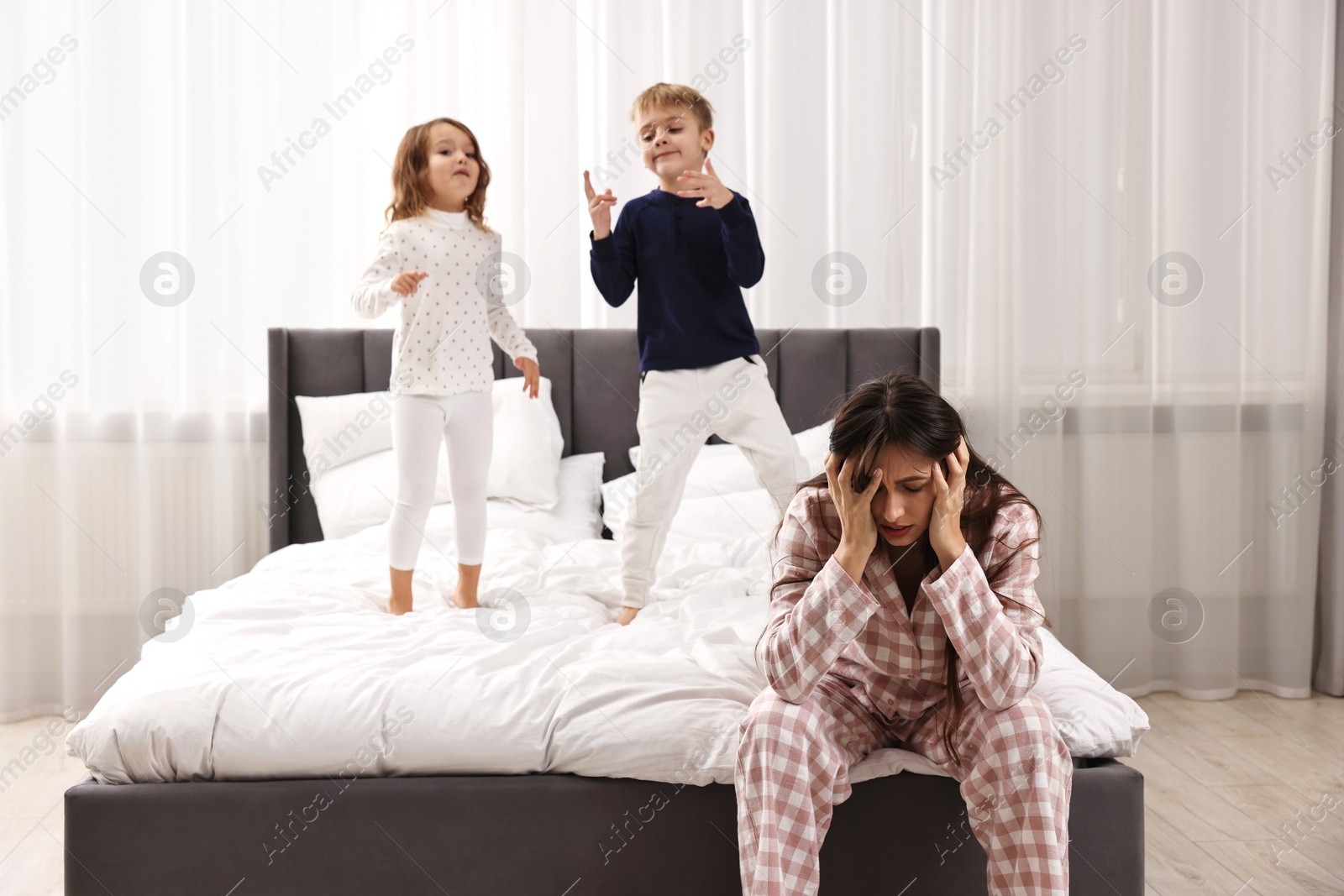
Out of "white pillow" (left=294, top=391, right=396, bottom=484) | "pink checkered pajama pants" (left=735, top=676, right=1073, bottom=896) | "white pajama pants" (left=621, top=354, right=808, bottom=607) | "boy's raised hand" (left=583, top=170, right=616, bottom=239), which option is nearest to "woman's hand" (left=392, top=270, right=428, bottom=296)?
"boy's raised hand" (left=583, top=170, right=616, bottom=239)

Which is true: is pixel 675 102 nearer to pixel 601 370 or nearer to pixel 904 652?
pixel 601 370

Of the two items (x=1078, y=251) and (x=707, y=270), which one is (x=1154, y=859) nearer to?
(x=707, y=270)

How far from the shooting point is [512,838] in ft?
4.56

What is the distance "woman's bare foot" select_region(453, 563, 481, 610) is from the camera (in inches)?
81.8

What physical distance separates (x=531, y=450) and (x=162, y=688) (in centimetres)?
131

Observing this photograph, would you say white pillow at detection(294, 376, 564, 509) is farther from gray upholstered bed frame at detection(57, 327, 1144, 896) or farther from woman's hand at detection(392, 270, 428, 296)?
gray upholstered bed frame at detection(57, 327, 1144, 896)

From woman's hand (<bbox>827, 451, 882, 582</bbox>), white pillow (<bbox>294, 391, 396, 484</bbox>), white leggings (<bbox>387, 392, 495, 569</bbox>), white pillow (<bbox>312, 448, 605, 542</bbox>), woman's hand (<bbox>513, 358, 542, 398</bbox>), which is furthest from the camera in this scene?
white pillow (<bbox>294, 391, 396, 484</bbox>)

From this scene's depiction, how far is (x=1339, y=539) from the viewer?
9.34 feet

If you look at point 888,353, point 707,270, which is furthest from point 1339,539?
point 707,270

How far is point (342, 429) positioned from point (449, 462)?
759mm

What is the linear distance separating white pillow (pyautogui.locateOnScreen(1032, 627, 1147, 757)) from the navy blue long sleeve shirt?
0.91m

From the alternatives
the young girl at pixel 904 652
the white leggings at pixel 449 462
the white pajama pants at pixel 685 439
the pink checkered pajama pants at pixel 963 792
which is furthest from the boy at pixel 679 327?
the pink checkered pajama pants at pixel 963 792

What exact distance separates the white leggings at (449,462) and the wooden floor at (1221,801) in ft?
2.87

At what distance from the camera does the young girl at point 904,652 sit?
121cm
